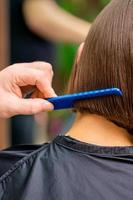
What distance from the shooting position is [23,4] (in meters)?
2.64

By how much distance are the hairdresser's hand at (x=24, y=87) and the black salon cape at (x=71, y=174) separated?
0.31 feet

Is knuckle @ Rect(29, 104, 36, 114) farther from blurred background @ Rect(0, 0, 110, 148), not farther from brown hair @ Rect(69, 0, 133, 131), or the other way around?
blurred background @ Rect(0, 0, 110, 148)

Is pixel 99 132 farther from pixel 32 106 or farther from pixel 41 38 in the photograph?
pixel 41 38

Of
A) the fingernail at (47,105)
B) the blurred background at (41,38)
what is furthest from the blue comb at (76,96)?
the blurred background at (41,38)

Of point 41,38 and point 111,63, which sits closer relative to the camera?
point 111,63

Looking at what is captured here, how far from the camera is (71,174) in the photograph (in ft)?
3.57

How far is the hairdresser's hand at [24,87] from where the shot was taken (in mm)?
1122

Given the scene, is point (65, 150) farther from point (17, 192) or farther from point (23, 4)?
point (23, 4)

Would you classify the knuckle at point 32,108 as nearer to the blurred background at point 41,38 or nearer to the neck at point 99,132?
the neck at point 99,132

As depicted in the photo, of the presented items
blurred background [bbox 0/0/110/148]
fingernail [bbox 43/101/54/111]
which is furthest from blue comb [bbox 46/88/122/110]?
blurred background [bbox 0/0/110/148]

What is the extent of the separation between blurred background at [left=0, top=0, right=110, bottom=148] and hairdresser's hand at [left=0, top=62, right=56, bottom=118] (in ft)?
4.18

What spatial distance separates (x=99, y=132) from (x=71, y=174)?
4.6 inches

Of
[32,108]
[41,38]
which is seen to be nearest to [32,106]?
[32,108]

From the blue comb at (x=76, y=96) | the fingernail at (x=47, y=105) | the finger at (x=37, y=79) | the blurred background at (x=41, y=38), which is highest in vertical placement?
the blurred background at (x=41, y=38)
